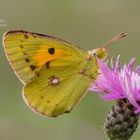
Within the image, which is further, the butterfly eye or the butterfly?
the butterfly eye

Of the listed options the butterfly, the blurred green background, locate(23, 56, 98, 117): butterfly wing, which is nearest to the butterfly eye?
the butterfly

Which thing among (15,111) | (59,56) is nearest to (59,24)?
(15,111)

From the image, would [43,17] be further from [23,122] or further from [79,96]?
[79,96]

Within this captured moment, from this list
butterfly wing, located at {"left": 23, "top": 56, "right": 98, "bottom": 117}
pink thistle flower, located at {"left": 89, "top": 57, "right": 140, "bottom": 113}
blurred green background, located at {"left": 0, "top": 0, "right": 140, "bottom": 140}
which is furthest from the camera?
blurred green background, located at {"left": 0, "top": 0, "right": 140, "bottom": 140}

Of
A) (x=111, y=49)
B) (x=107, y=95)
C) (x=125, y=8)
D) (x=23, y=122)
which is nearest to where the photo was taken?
(x=107, y=95)

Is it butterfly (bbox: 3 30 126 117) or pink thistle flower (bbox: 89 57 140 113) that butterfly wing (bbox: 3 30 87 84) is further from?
pink thistle flower (bbox: 89 57 140 113)

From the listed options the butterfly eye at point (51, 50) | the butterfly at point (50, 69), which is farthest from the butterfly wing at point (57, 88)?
the butterfly eye at point (51, 50)

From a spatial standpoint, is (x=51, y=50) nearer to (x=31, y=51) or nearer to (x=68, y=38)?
(x=31, y=51)

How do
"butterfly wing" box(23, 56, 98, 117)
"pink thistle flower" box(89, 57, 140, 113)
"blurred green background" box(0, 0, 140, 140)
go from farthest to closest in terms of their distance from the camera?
"blurred green background" box(0, 0, 140, 140), "butterfly wing" box(23, 56, 98, 117), "pink thistle flower" box(89, 57, 140, 113)
